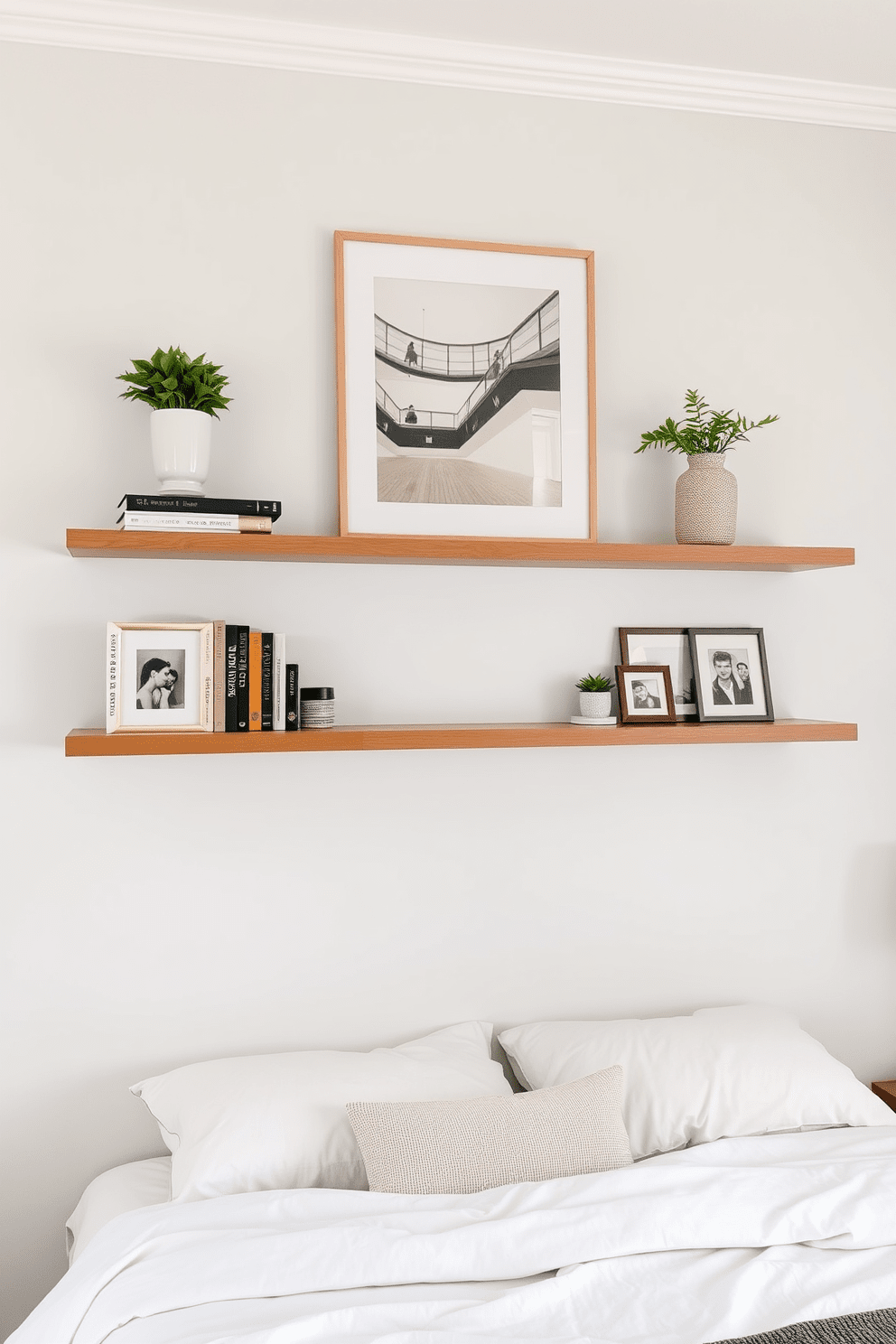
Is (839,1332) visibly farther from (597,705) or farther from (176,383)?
(176,383)

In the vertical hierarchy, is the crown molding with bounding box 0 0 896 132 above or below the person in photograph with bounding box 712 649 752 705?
above

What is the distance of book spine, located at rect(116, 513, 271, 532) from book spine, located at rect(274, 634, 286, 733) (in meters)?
0.22

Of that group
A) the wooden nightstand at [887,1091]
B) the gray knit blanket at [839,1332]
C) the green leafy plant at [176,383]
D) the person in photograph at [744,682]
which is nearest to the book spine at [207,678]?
the green leafy plant at [176,383]

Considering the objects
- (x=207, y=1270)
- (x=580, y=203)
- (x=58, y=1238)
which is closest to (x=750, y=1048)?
(x=207, y=1270)

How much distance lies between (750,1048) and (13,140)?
2.31 m

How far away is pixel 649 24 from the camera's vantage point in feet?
6.76

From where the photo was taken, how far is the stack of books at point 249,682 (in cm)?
191

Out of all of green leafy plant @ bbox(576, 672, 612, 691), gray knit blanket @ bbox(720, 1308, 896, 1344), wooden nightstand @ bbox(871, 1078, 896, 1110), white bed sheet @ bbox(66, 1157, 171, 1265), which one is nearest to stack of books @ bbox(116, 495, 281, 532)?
green leafy plant @ bbox(576, 672, 612, 691)

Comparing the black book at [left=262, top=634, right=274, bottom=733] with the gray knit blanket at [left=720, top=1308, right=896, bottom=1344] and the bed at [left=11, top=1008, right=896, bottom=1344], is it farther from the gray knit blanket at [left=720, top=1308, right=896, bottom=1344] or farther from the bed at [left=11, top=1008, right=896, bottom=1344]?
the gray knit blanket at [left=720, top=1308, right=896, bottom=1344]

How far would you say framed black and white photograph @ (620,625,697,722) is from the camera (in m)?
2.23

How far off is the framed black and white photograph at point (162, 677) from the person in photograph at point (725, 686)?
43.6 inches

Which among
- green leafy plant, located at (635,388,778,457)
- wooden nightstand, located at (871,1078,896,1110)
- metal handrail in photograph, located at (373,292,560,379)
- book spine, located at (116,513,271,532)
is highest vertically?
metal handrail in photograph, located at (373,292,560,379)

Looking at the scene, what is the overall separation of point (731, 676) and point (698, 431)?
0.55 meters

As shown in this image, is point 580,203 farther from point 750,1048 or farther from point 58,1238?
point 58,1238
